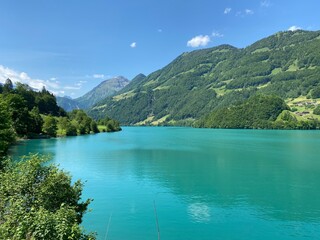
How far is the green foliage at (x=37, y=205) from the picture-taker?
1436cm

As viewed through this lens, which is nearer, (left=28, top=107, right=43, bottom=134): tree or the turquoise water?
the turquoise water

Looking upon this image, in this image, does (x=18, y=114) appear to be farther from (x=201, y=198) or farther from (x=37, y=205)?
(x=37, y=205)

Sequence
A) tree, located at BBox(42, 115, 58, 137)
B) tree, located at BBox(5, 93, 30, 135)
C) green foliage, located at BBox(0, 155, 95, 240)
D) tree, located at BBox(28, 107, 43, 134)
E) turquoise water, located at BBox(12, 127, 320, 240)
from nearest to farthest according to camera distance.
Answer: green foliage, located at BBox(0, 155, 95, 240)
turquoise water, located at BBox(12, 127, 320, 240)
tree, located at BBox(5, 93, 30, 135)
tree, located at BBox(28, 107, 43, 134)
tree, located at BBox(42, 115, 58, 137)

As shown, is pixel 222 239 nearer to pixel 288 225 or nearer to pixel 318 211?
pixel 288 225

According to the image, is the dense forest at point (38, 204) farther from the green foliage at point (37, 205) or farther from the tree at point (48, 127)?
the tree at point (48, 127)

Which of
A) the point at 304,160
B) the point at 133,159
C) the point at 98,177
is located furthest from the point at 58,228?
the point at 304,160

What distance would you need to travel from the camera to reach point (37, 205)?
1875cm

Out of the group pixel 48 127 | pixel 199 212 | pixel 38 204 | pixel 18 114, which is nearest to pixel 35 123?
pixel 48 127

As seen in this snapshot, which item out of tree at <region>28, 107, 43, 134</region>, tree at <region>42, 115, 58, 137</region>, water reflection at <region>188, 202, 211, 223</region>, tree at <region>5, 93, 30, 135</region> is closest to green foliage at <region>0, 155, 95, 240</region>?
water reflection at <region>188, 202, 211, 223</region>

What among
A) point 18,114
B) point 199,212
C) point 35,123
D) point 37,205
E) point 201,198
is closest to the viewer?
point 37,205

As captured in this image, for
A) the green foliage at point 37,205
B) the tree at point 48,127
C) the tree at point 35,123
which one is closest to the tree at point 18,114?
the tree at point 35,123

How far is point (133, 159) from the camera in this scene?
8494 cm

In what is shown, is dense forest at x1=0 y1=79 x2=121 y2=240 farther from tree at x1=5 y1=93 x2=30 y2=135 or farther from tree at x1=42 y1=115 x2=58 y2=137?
tree at x1=42 y1=115 x2=58 y2=137

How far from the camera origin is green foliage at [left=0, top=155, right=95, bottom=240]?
14.4 meters
